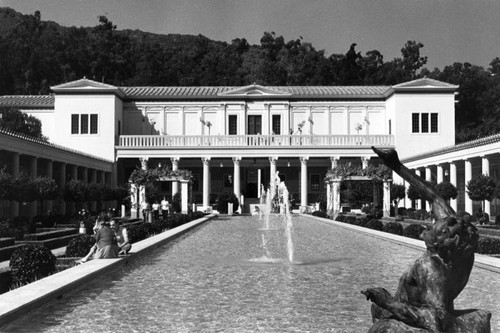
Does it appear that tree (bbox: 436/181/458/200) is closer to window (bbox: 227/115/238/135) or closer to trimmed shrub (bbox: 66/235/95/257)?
trimmed shrub (bbox: 66/235/95/257)

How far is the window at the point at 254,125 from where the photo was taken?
55.2 meters

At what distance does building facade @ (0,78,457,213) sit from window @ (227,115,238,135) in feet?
0.27

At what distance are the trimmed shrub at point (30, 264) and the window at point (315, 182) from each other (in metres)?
45.5

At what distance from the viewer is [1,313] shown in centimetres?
680

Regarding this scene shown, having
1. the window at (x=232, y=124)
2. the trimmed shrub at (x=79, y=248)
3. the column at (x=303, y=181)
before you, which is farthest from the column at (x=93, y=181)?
the trimmed shrub at (x=79, y=248)

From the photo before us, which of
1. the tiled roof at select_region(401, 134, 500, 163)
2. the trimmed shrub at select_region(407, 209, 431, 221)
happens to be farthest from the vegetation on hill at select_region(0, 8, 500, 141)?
the trimmed shrub at select_region(407, 209, 431, 221)

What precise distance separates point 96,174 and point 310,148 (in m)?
15.5

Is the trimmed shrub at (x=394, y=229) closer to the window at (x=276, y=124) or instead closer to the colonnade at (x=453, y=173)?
the colonnade at (x=453, y=173)

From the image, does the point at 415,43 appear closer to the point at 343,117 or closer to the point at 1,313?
the point at 343,117

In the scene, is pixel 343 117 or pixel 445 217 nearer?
pixel 445 217

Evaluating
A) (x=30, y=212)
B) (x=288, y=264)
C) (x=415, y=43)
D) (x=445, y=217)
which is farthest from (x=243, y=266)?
(x=415, y=43)

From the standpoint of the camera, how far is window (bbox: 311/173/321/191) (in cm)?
5584

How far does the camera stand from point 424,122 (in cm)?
5200

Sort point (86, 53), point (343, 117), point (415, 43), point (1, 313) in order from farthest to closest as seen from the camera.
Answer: point (415, 43) → point (86, 53) → point (343, 117) → point (1, 313)
